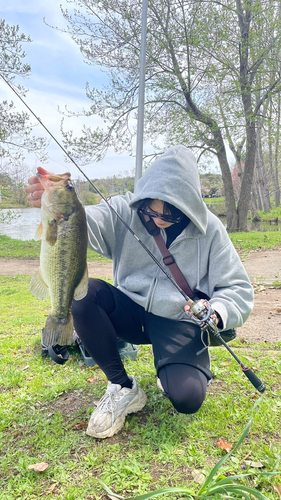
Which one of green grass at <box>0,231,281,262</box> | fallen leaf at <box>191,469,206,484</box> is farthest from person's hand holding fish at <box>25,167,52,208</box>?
green grass at <box>0,231,281,262</box>

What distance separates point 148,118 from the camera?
1437cm

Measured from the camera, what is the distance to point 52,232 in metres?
1.87

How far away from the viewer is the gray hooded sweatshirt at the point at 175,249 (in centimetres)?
239

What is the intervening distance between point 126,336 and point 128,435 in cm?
65

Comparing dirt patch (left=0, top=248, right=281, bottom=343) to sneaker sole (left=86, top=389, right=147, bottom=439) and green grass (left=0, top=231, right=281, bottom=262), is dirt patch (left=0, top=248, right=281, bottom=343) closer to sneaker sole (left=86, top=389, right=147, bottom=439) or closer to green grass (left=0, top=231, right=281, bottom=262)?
green grass (left=0, top=231, right=281, bottom=262)

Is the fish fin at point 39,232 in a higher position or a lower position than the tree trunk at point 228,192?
lower

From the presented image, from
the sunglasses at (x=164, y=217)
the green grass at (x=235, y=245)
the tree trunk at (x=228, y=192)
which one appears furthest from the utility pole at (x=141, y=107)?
the tree trunk at (x=228, y=192)

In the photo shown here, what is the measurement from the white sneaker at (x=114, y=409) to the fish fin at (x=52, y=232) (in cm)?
116

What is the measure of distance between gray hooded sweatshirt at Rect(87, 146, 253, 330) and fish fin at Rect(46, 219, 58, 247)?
489 millimetres

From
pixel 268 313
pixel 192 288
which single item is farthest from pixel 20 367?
pixel 268 313

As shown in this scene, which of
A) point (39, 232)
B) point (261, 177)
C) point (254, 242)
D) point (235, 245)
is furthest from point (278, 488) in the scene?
point (261, 177)

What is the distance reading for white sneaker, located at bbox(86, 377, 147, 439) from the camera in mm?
2201

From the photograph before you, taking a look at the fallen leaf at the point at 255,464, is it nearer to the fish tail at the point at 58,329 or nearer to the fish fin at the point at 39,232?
the fish tail at the point at 58,329

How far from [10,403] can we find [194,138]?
530 inches
